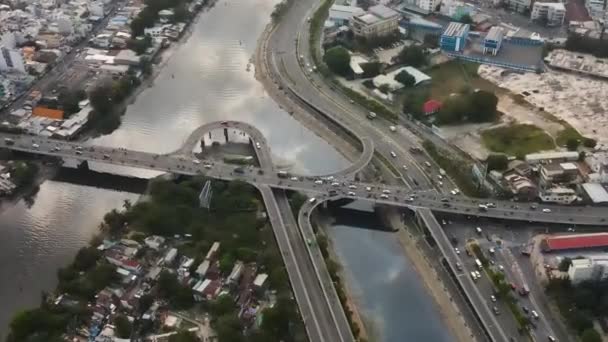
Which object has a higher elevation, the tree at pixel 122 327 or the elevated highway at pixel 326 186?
the elevated highway at pixel 326 186

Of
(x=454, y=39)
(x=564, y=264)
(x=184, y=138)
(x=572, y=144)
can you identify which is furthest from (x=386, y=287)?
(x=454, y=39)

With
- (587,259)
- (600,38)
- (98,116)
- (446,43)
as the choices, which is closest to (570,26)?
(600,38)

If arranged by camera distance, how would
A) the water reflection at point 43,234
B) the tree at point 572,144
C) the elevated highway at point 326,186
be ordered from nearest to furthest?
the water reflection at point 43,234
the elevated highway at point 326,186
the tree at point 572,144

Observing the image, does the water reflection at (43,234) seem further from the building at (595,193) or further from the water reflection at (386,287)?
the building at (595,193)

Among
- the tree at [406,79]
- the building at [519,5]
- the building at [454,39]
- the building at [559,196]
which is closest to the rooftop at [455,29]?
the building at [454,39]

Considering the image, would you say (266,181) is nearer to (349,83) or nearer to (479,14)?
(349,83)
